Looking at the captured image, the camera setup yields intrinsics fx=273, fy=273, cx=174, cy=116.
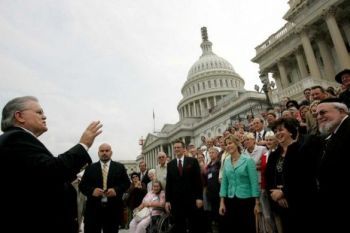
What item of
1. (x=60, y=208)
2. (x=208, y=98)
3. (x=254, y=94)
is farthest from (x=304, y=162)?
(x=208, y=98)

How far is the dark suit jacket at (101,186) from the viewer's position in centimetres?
586

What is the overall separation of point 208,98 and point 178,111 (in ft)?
50.0

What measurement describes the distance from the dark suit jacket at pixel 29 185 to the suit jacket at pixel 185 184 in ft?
13.8

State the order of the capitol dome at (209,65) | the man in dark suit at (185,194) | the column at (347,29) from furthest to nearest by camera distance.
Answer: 1. the capitol dome at (209,65)
2. the column at (347,29)
3. the man in dark suit at (185,194)

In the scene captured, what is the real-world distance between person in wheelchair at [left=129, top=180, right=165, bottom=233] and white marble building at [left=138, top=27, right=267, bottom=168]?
49182 millimetres

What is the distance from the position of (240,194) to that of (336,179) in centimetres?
249

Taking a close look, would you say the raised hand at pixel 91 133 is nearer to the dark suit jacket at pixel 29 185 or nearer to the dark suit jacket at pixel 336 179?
the dark suit jacket at pixel 29 185

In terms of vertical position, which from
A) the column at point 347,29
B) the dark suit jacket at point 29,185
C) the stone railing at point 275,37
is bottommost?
the dark suit jacket at point 29,185

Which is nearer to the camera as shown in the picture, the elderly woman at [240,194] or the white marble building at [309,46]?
the elderly woman at [240,194]

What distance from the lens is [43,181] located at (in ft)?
8.39

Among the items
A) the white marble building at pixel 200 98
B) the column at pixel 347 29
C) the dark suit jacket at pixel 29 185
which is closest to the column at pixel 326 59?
the column at pixel 347 29

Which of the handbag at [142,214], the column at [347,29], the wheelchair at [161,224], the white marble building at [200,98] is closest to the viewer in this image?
the wheelchair at [161,224]

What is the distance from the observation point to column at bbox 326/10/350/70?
2134cm

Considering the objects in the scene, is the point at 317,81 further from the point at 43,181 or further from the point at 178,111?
the point at 178,111
